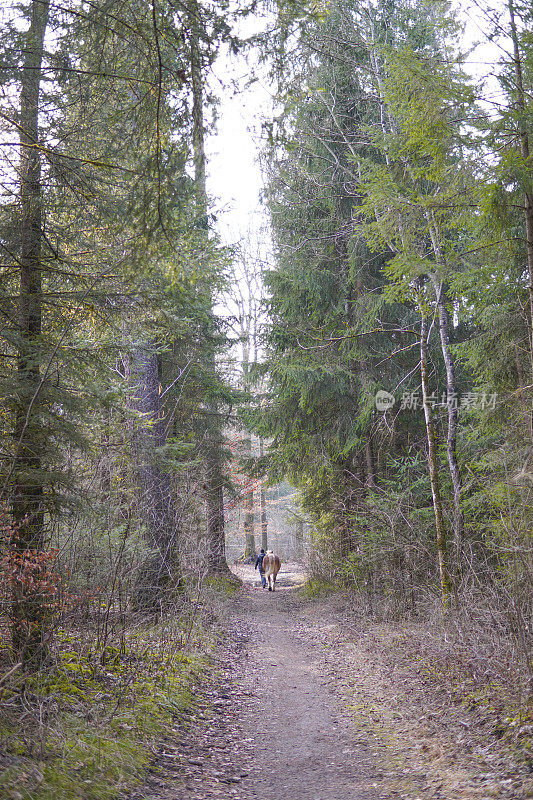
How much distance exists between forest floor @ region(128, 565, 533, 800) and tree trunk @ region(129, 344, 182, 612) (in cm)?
155

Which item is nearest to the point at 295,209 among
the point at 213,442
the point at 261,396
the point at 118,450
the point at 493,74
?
the point at 261,396

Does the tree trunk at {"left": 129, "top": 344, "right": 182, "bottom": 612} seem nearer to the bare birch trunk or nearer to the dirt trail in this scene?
the dirt trail

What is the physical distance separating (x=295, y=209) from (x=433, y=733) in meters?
12.2

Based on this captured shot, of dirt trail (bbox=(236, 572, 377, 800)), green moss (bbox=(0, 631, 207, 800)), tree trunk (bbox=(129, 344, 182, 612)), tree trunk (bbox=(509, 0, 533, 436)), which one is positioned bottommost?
dirt trail (bbox=(236, 572, 377, 800))

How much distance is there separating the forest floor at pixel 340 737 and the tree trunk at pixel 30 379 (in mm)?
1659

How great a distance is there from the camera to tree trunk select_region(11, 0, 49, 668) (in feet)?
15.7

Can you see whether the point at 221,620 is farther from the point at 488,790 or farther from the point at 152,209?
the point at 152,209

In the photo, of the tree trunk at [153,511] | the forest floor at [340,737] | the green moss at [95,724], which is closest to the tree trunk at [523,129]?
the forest floor at [340,737]

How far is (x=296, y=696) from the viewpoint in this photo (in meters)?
7.36

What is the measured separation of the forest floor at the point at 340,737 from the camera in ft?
14.1

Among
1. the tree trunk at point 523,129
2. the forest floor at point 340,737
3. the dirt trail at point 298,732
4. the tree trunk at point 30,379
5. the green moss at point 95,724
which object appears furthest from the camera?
the tree trunk at point 523,129

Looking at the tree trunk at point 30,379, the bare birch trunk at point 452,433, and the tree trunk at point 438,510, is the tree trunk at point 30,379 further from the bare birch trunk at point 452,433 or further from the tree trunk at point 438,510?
the tree trunk at point 438,510

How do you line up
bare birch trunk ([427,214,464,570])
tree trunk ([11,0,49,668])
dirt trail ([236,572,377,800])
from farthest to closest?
bare birch trunk ([427,214,464,570]) → tree trunk ([11,0,49,668]) → dirt trail ([236,572,377,800])

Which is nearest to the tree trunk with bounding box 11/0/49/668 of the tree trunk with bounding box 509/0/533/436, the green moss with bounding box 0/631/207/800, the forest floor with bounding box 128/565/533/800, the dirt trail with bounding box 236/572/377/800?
the green moss with bounding box 0/631/207/800
